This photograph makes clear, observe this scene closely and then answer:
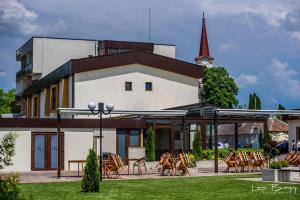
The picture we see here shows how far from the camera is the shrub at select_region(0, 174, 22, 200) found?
726cm

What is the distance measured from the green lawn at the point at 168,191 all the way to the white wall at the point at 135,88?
20209mm

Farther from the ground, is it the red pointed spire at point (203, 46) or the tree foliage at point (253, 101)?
the red pointed spire at point (203, 46)

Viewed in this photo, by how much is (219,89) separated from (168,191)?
159ft

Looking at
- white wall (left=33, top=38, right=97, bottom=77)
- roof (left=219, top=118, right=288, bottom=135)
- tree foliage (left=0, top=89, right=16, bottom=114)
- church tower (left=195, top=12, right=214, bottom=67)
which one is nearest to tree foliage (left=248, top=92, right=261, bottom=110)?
church tower (left=195, top=12, right=214, bottom=67)

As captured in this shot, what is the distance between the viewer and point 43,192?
1630 cm

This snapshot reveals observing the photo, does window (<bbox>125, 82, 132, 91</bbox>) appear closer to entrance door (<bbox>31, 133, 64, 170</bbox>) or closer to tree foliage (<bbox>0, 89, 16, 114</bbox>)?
entrance door (<bbox>31, 133, 64, 170</bbox>)

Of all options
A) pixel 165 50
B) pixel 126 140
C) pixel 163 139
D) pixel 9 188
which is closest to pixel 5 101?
pixel 165 50

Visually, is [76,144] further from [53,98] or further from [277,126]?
[277,126]

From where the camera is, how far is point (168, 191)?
16203mm

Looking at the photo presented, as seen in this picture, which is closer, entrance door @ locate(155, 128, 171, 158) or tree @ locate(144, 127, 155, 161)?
tree @ locate(144, 127, 155, 161)

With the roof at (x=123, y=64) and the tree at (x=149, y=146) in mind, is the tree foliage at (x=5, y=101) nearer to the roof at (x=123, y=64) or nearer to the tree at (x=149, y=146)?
the roof at (x=123, y=64)

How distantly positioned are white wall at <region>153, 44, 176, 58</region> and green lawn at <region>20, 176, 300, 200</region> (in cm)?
3750

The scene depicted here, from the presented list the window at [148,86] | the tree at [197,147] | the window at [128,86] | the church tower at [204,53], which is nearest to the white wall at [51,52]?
the window at [128,86]

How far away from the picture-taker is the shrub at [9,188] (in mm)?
7258
